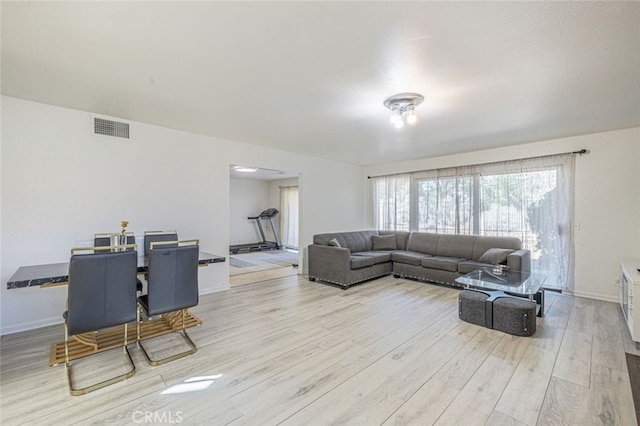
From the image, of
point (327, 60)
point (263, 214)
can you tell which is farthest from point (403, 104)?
point (263, 214)

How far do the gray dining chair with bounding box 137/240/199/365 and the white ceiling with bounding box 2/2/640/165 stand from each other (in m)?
1.58

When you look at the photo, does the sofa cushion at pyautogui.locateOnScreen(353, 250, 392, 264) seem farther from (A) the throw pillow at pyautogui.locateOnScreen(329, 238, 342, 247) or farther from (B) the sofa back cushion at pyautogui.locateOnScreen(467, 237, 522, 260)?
(B) the sofa back cushion at pyautogui.locateOnScreen(467, 237, 522, 260)

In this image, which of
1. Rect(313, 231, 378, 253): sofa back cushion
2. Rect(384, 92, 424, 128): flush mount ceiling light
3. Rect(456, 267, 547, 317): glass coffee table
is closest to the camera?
Rect(384, 92, 424, 128): flush mount ceiling light

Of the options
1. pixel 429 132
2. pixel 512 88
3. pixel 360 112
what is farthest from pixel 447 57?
pixel 429 132

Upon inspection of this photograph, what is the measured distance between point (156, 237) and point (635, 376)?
490cm

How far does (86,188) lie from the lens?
3.28 metres

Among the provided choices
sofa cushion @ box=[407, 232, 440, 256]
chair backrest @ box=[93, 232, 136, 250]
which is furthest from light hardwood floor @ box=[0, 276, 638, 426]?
sofa cushion @ box=[407, 232, 440, 256]

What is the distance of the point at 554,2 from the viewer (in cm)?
151

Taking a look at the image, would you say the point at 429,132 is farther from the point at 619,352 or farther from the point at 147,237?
the point at 147,237

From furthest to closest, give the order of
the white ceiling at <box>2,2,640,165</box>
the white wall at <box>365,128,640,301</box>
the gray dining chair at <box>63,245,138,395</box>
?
the white wall at <box>365,128,640,301</box> → the gray dining chair at <box>63,245,138,395</box> → the white ceiling at <box>2,2,640,165</box>

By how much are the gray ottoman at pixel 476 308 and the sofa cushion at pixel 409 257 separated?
1.73 meters

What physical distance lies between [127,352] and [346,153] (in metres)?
4.56

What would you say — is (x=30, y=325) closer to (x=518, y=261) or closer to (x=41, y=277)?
(x=41, y=277)

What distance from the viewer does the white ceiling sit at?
1.62 metres
